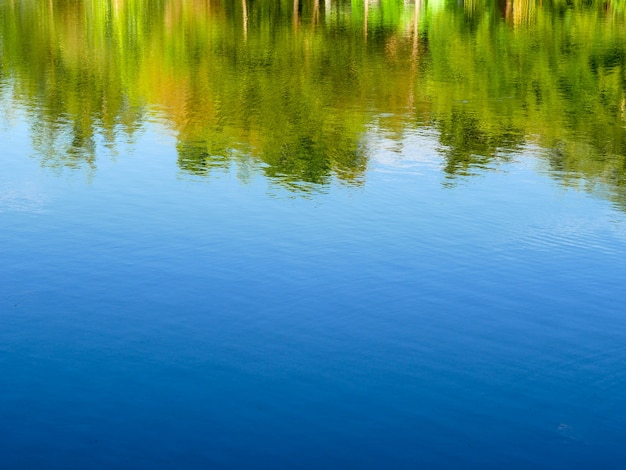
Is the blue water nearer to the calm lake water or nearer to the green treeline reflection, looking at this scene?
the calm lake water

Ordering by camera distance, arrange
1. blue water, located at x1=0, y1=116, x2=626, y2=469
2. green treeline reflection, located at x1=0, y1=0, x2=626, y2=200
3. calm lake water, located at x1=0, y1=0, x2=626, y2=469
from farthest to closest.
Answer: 1. green treeline reflection, located at x1=0, y1=0, x2=626, y2=200
2. calm lake water, located at x1=0, y1=0, x2=626, y2=469
3. blue water, located at x1=0, y1=116, x2=626, y2=469

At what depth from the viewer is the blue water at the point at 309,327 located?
11.6 meters

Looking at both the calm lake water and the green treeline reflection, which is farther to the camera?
the green treeline reflection

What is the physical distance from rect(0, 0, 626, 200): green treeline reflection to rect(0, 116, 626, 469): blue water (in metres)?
3.56

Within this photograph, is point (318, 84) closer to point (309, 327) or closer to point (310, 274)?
point (310, 274)

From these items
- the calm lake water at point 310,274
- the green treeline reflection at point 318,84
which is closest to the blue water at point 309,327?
the calm lake water at point 310,274

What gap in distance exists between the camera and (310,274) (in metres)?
16.7

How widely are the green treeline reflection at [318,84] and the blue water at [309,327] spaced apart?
140 inches

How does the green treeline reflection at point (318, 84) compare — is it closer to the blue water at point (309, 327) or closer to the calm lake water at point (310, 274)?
the calm lake water at point (310, 274)

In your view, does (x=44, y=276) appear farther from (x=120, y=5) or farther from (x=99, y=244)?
(x=120, y=5)

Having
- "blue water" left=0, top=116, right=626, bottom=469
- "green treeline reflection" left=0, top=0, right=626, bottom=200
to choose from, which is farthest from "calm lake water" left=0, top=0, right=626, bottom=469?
"green treeline reflection" left=0, top=0, right=626, bottom=200

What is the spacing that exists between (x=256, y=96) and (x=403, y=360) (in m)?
21.5

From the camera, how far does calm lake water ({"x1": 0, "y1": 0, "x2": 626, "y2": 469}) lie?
11.9 m

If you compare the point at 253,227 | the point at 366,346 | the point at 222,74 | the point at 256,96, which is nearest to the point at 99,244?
the point at 253,227
